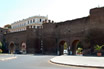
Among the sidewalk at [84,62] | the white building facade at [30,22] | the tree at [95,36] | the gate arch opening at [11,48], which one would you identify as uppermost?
the white building facade at [30,22]

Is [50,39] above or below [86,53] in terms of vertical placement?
above

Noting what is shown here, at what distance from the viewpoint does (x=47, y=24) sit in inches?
1610

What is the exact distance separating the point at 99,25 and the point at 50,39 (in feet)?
44.0

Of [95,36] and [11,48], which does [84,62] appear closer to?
→ [95,36]

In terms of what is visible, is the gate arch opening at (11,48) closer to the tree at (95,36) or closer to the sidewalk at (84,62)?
the tree at (95,36)

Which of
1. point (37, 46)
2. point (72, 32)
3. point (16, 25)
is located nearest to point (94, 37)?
point (72, 32)

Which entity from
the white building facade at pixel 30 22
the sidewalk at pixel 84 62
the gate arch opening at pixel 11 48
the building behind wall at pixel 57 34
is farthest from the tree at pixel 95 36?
the white building facade at pixel 30 22

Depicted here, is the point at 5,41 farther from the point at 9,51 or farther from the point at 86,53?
the point at 86,53

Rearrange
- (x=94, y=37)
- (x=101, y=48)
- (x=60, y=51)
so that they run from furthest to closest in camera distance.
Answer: (x=60, y=51) < (x=94, y=37) < (x=101, y=48)

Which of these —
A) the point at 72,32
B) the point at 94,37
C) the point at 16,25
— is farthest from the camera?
the point at 16,25

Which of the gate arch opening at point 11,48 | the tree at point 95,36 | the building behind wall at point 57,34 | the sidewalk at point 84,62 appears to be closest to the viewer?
the sidewalk at point 84,62

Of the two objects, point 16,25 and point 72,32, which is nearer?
point 72,32

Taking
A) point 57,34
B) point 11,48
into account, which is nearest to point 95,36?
point 57,34

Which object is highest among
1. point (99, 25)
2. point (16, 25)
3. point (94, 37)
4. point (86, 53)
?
point (16, 25)
